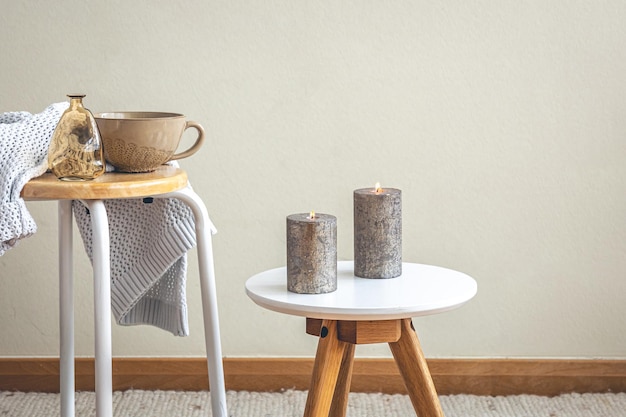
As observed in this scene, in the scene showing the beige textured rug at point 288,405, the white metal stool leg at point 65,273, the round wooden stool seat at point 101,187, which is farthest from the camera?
the beige textured rug at point 288,405

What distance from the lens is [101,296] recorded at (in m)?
0.90

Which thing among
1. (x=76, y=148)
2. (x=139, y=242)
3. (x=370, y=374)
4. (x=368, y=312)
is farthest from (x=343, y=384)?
(x=370, y=374)

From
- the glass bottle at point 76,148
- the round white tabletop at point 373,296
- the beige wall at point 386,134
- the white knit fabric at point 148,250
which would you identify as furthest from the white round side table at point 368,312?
the beige wall at point 386,134

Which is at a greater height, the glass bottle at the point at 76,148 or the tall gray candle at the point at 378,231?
the glass bottle at the point at 76,148

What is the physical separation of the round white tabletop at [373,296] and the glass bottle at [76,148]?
24cm

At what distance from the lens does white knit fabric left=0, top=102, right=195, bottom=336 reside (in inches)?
39.5

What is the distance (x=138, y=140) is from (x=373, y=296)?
0.33 metres

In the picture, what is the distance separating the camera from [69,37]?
1569 millimetres

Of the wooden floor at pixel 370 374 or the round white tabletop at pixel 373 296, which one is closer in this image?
the round white tabletop at pixel 373 296

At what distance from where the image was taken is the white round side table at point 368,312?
0.93m

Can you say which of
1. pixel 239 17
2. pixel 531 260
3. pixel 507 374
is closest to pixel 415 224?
pixel 531 260

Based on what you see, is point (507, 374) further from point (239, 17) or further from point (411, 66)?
point (239, 17)

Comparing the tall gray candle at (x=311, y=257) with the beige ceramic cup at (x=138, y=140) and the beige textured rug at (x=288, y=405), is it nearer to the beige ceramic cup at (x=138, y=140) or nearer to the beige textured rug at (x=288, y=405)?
the beige ceramic cup at (x=138, y=140)

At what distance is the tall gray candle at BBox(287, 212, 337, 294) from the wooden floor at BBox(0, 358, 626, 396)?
2.27 feet
